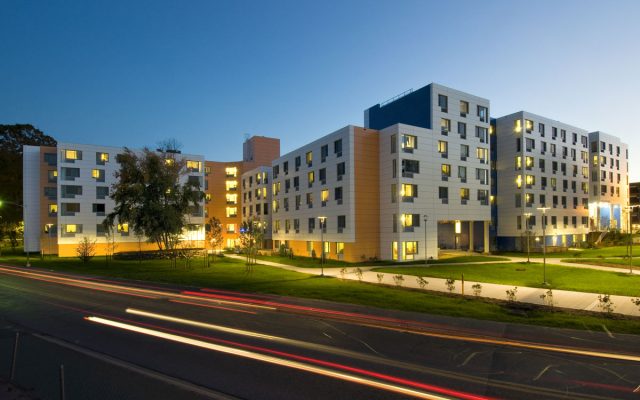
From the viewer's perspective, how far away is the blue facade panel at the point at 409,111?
44656 mm

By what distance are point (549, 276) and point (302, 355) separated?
26.8 meters

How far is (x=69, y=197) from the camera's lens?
55.7 meters

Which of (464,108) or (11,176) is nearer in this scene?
(464,108)

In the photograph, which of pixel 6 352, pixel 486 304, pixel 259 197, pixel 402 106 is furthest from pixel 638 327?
pixel 259 197

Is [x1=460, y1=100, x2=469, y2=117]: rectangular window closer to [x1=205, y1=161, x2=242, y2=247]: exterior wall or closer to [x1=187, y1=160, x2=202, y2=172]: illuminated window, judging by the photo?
[x1=187, y1=160, x2=202, y2=172]: illuminated window

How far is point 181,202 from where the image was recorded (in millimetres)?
45344

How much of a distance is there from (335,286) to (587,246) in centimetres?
5660

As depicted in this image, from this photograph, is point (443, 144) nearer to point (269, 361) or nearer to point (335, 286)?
point (335, 286)

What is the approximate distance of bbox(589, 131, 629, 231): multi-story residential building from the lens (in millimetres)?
70681

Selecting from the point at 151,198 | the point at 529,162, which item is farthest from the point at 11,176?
the point at 529,162

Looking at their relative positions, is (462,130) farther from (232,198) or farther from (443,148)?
(232,198)

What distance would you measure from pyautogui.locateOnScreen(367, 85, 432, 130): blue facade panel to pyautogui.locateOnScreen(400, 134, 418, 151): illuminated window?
3.48 metres

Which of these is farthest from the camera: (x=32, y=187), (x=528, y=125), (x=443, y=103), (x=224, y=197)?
(x=224, y=197)

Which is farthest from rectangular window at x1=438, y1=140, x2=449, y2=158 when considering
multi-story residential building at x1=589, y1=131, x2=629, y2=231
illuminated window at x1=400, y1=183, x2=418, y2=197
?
multi-story residential building at x1=589, y1=131, x2=629, y2=231
